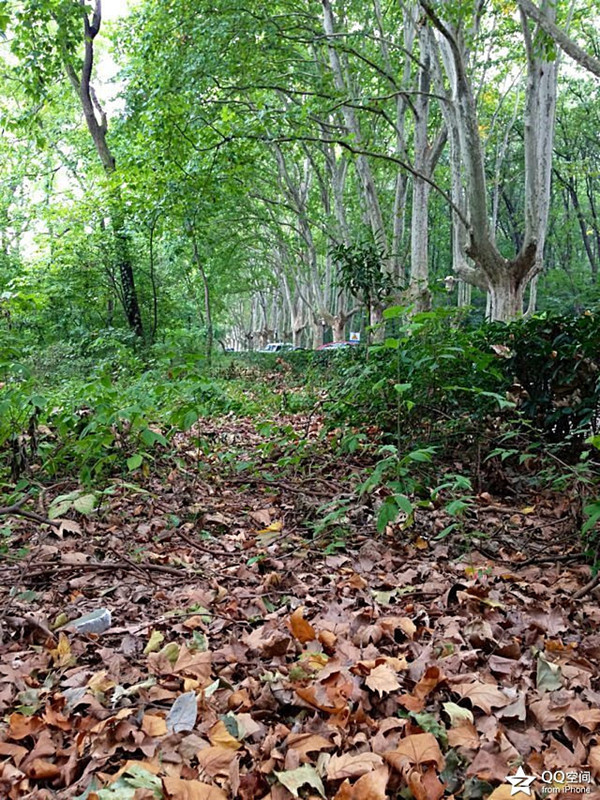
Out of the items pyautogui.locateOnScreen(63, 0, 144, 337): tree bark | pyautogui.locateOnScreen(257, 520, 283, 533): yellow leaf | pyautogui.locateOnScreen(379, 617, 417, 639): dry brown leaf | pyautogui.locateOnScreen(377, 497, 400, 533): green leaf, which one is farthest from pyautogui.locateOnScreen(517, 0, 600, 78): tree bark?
pyautogui.locateOnScreen(63, 0, 144, 337): tree bark

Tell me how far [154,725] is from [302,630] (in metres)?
0.71

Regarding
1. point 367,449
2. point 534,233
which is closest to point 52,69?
point 367,449

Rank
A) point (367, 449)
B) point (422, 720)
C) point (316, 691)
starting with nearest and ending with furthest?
1. point (422, 720)
2. point (316, 691)
3. point (367, 449)

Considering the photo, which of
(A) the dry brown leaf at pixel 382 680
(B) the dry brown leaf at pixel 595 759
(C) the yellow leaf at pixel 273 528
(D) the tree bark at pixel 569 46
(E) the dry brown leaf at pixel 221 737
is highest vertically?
(D) the tree bark at pixel 569 46

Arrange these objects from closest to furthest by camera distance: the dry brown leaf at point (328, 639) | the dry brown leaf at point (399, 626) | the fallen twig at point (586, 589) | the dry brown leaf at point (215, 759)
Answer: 1. the dry brown leaf at point (215, 759)
2. the dry brown leaf at point (328, 639)
3. the dry brown leaf at point (399, 626)
4. the fallen twig at point (586, 589)

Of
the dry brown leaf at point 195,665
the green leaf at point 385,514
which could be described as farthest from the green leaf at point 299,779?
the green leaf at point 385,514

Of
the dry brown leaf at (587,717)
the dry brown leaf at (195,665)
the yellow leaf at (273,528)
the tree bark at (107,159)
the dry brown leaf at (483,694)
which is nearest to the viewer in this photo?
the dry brown leaf at (587,717)

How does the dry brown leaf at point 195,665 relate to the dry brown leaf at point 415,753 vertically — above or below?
above

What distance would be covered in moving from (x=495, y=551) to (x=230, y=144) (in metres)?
9.01

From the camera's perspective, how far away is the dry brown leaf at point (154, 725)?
5.71 ft

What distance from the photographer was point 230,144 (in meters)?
9.99

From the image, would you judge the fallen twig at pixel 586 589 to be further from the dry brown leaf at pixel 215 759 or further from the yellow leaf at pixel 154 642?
the yellow leaf at pixel 154 642

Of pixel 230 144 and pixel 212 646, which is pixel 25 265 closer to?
pixel 230 144

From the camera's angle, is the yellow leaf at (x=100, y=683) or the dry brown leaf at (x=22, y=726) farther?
the yellow leaf at (x=100, y=683)
